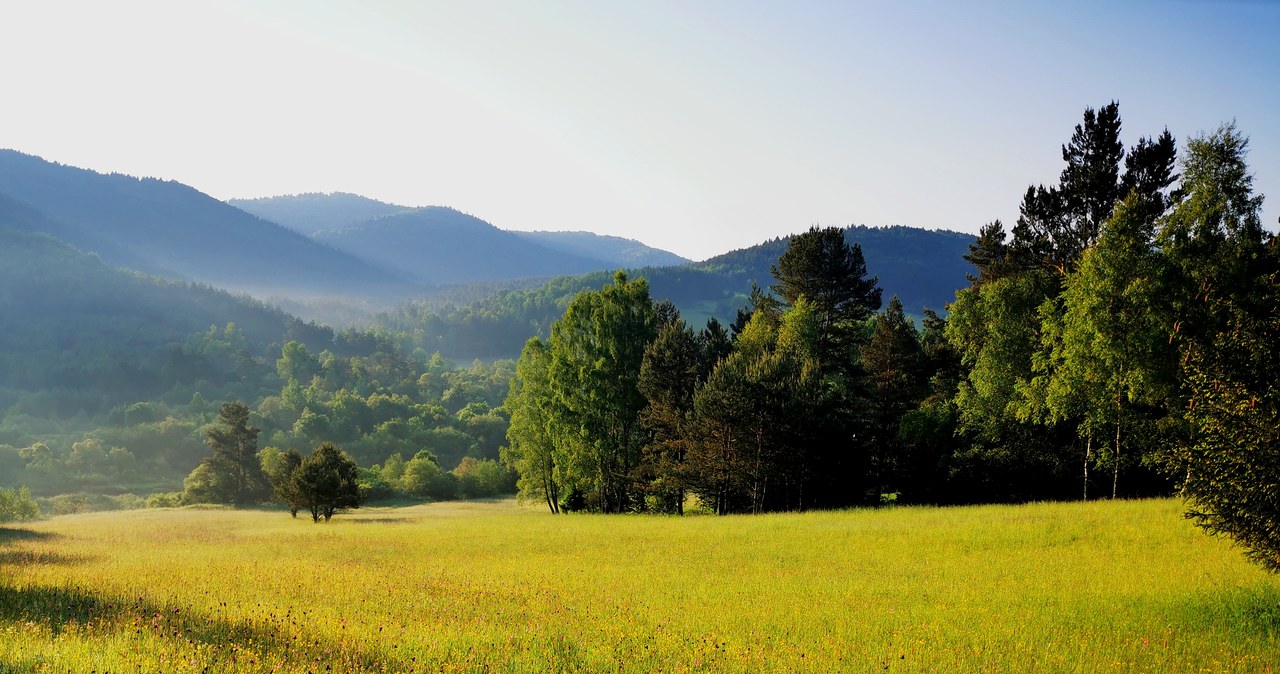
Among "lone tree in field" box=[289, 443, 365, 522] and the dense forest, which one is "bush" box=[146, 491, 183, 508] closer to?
the dense forest

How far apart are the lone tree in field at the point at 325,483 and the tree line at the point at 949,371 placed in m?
11.4

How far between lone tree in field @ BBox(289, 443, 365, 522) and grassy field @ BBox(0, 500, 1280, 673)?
1819 cm

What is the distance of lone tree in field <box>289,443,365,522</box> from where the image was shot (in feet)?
147

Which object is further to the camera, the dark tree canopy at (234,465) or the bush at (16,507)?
the dark tree canopy at (234,465)

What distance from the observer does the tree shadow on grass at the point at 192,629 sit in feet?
27.7

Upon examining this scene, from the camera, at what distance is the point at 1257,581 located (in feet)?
51.5

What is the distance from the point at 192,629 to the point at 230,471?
81.7 meters

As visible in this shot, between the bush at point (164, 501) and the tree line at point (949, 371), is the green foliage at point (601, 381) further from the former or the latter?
→ the bush at point (164, 501)

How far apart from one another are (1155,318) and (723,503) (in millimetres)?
25080

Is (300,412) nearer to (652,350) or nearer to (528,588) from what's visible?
(652,350)

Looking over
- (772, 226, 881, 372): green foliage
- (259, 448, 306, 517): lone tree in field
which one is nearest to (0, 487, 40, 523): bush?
(259, 448, 306, 517): lone tree in field

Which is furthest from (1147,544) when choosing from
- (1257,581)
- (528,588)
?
(528,588)

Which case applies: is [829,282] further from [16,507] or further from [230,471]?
[16,507]

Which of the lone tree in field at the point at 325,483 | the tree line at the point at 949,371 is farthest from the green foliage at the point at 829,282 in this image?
the lone tree in field at the point at 325,483
